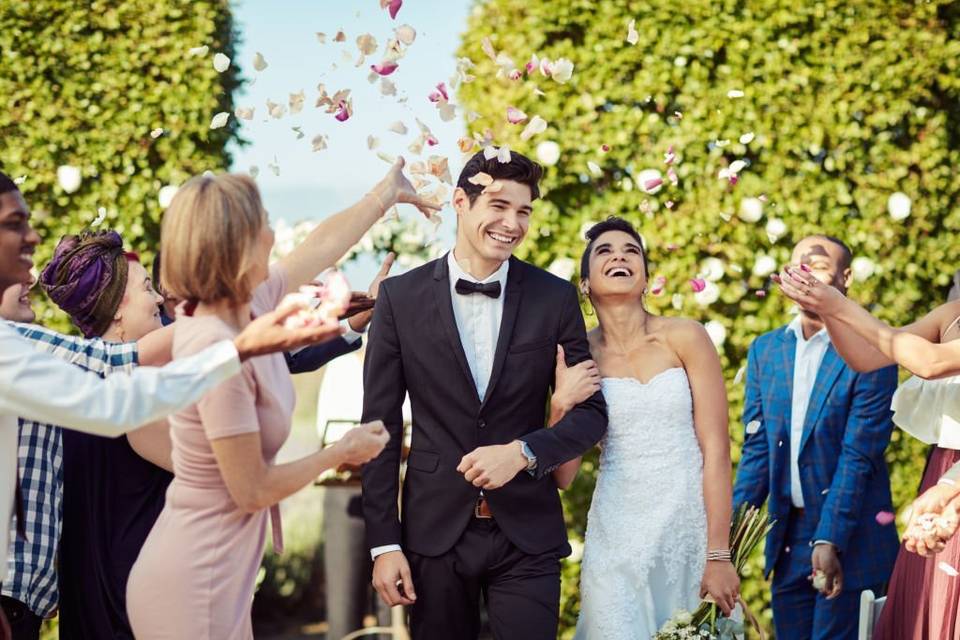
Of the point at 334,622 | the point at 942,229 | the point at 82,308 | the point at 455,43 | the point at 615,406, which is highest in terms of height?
the point at 455,43

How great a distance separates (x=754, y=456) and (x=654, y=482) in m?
1.27

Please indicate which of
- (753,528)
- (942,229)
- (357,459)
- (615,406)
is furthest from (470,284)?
(942,229)

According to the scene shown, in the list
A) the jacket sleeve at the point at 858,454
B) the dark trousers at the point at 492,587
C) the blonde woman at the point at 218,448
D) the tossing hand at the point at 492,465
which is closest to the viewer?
the blonde woman at the point at 218,448

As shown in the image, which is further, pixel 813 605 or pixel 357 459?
pixel 813 605

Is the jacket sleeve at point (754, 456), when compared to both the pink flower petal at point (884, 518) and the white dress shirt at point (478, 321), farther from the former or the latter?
the white dress shirt at point (478, 321)

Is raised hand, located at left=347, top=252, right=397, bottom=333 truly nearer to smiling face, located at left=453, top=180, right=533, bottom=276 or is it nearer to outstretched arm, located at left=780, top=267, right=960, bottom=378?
smiling face, located at left=453, top=180, right=533, bottom=276

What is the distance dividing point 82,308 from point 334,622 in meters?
3.29

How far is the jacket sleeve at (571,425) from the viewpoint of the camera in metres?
3.60

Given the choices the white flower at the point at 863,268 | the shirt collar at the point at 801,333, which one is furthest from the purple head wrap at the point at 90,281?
the white flower at the point at 863,268

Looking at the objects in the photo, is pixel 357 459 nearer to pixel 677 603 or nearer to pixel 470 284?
pixel 470 284

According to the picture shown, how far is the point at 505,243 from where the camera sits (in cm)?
386

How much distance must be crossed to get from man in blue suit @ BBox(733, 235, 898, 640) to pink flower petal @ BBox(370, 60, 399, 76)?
2049 millimetres

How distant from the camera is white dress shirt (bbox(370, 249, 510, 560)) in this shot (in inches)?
150

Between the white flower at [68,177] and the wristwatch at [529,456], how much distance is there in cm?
342
